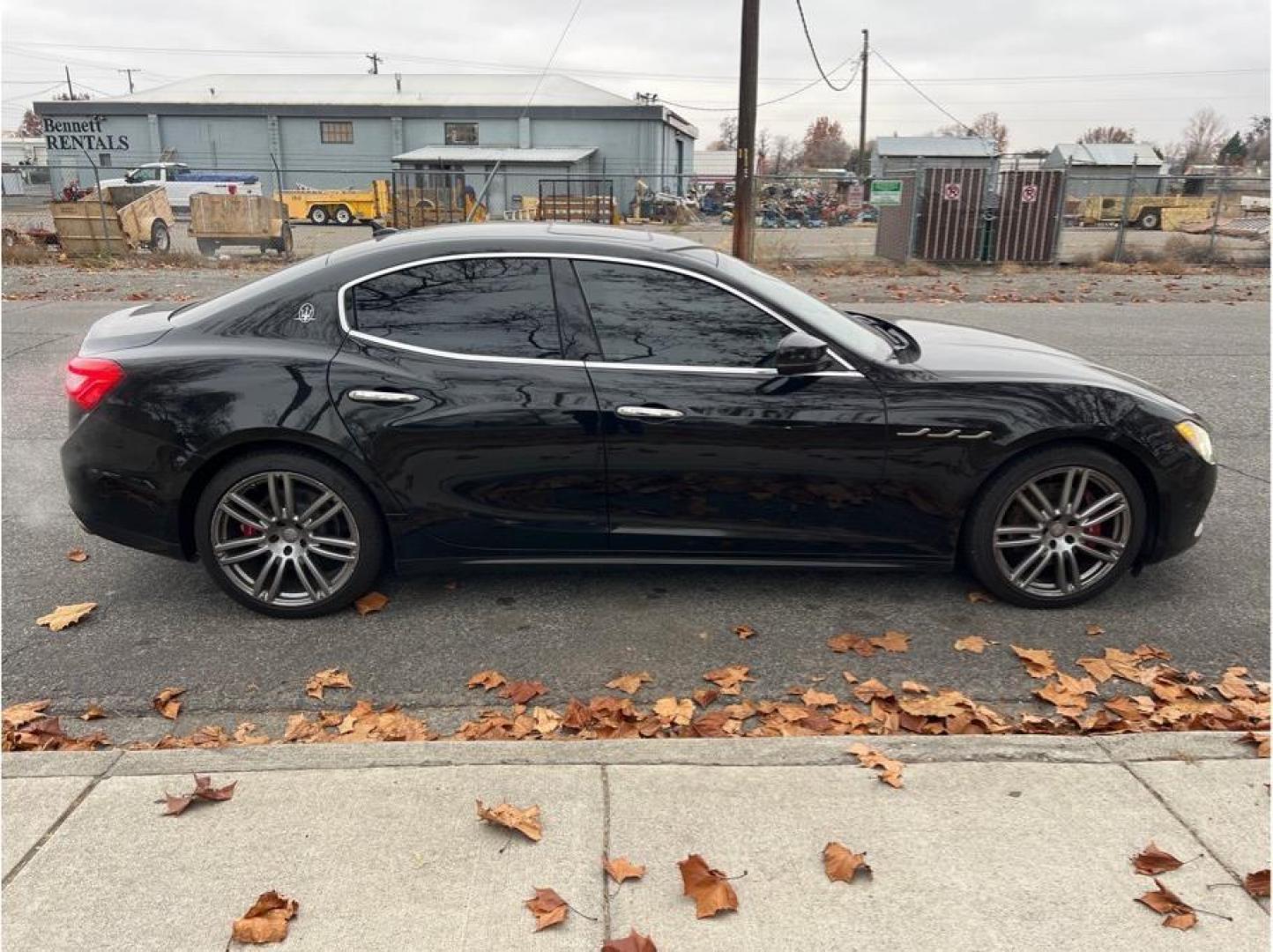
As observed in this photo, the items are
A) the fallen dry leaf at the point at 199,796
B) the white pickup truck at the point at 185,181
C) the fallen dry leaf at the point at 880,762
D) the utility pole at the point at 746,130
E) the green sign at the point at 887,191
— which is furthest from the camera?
the white pickup truck at the point at 185,181

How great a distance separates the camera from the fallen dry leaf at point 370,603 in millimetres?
4199

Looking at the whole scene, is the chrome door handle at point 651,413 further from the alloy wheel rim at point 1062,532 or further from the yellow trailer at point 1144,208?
the yellow trailer at point 1144,208

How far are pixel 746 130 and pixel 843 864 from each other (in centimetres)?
1552

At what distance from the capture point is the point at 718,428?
3.84 m

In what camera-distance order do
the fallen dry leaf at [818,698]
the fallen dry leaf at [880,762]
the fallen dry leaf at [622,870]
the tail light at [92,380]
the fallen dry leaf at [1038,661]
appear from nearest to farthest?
the fallen dry leaf at [622,870], the fallen dry leaf at [880,762], the fallen dry leaf at [818,698], the fallen dry leaf at [1038,661], the tail light at [92,380]

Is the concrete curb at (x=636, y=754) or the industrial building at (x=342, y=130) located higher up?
the industrial building at (x=342, y=130)

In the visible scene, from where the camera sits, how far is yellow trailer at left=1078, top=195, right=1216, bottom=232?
119 feet

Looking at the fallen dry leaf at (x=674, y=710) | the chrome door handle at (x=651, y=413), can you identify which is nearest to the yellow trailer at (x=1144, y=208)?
the chrome door handle at (x=651, y=413)

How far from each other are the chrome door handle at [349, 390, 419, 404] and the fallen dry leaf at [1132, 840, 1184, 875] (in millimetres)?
2875

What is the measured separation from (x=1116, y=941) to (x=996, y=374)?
229 cm

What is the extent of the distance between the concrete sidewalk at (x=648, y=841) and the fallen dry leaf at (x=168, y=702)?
405 mm

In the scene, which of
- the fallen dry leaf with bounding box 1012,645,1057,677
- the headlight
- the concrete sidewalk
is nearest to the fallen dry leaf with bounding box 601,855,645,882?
the concrete sidewalk

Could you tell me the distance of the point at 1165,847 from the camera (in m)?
2.62

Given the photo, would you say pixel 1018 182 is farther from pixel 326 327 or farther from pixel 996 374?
pixel 326 327
